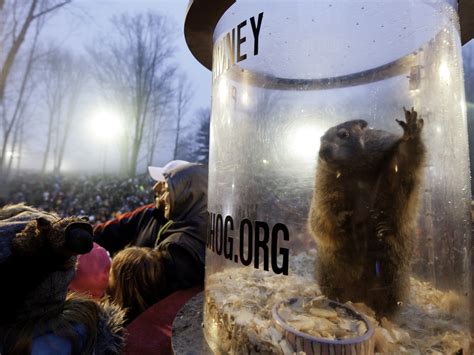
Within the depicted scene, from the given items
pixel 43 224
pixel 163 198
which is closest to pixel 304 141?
pixel 43 224

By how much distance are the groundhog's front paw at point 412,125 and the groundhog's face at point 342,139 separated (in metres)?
0.11

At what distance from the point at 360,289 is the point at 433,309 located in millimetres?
225

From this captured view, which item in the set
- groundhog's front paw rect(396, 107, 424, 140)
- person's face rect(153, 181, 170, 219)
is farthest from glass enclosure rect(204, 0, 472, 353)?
person's face rect(153, 181, 170, 219)

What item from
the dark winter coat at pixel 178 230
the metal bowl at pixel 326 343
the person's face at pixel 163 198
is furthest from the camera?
the person's face at pixel 163 198

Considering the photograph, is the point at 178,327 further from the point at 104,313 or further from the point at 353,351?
the point at 353,351

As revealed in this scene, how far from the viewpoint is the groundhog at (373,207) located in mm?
776

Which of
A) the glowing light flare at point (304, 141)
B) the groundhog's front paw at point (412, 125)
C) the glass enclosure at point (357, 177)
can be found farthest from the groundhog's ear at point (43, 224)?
the groundhog's front paw at point (412, 125)

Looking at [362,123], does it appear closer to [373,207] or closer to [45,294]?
[373,207]

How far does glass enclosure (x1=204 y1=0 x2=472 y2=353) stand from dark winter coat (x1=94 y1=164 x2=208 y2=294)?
0.69m

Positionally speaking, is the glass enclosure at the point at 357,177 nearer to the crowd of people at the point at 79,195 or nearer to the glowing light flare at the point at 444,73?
the glowing light flare at the point at 444,73

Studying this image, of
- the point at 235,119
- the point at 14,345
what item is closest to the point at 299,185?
the point at 235,119

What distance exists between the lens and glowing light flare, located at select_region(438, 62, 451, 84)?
2.79 ft

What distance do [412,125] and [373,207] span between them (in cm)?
25

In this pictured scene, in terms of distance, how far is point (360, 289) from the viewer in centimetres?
80
